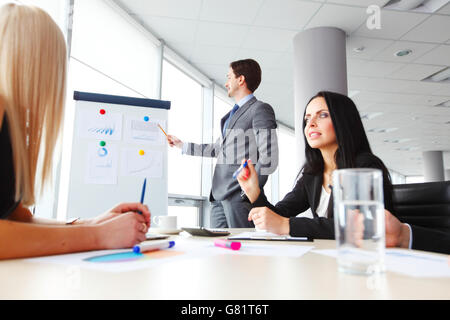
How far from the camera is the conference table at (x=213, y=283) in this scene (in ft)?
1.28

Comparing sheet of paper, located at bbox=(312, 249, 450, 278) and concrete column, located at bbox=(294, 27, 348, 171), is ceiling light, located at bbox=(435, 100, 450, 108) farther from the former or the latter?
sheet of paper, located at bbox=(312, 249, 450, 278)

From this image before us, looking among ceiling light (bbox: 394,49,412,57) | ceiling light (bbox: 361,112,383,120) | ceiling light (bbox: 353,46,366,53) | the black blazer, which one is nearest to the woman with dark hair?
the black blazer

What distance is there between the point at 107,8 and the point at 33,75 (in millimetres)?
2732

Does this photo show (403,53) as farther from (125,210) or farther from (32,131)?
(32,131)

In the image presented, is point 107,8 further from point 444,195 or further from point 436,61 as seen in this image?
point 436,61

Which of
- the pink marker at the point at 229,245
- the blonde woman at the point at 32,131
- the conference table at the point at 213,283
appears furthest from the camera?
the pink marker at the point at 229,245

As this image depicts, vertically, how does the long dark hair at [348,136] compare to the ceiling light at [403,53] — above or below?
below

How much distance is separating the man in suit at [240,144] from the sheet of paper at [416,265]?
120cm

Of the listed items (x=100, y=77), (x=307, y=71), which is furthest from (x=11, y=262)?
(x=307, y=71)

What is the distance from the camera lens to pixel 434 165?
981 cm

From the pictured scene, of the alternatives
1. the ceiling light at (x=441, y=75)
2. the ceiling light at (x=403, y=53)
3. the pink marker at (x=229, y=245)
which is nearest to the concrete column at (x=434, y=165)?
the ceiling light at (x=441, y=75)

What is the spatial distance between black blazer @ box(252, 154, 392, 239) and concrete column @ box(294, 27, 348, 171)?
192cm

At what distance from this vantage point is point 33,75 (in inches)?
29.7

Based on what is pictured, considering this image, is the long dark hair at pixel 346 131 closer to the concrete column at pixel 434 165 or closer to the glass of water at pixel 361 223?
the glass of water at pixel 361 223
